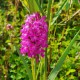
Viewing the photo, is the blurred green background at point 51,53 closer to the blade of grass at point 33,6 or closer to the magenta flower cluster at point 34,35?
the blade of grass at point 33,6

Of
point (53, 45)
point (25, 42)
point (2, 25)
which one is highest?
point (25, 42)

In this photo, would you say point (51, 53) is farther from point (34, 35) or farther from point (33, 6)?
point (34, 35)

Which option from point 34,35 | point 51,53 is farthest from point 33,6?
point 51,53

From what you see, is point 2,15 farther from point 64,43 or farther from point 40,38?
point 40,38

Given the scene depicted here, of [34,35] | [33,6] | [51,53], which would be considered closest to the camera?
[34,35]

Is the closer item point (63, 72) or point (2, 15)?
point (63, 72)

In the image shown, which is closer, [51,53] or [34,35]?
[34,35]

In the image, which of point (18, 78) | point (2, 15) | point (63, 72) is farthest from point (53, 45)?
point (2, 15)

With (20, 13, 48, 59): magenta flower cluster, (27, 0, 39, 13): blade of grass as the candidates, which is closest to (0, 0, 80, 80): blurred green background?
(27, 0, 39, 13): blade of grass

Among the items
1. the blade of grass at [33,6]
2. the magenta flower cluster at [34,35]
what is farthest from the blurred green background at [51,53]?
the magenta flower cluster at [34,35]

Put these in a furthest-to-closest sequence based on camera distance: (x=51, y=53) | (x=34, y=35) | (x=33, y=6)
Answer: (x=51, y=53) < (x=33, y=6) < (x=34, y=35)

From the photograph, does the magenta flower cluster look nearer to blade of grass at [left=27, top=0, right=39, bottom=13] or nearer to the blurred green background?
blade of grass at [left=27, top=0, right=39, bottom=13]
